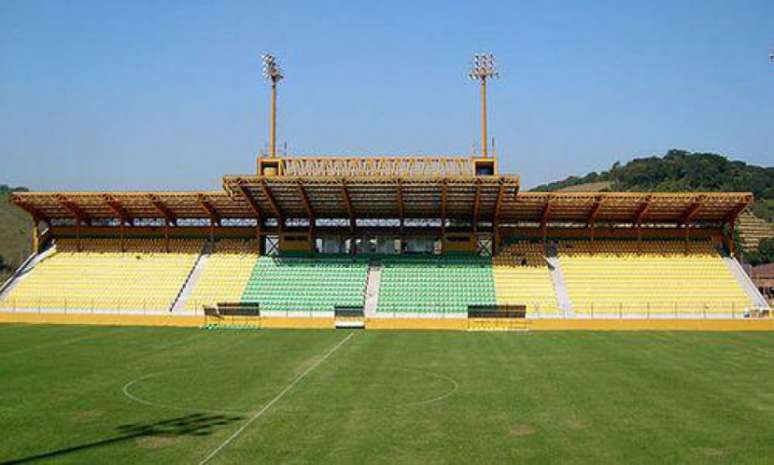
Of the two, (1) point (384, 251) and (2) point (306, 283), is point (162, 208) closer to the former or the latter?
(2) point (306, 283)

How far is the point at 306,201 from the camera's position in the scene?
5356 cm

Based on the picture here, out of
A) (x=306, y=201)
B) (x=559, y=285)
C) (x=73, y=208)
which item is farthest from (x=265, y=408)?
(x=73, y=208)

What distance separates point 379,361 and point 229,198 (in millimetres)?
27327

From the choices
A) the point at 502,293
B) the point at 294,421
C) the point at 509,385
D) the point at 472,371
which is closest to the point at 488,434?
the point at 294,421

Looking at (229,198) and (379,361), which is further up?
(229,198)

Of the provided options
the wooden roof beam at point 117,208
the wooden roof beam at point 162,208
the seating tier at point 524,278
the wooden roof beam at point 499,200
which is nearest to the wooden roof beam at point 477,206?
the wooden roof beam at point 499,200

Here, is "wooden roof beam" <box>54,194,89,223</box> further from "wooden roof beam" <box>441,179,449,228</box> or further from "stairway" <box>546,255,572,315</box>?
"stairway" <box>546,255,572,315</box>

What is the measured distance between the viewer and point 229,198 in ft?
179

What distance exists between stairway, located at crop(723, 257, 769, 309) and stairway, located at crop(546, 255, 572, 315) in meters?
12.4

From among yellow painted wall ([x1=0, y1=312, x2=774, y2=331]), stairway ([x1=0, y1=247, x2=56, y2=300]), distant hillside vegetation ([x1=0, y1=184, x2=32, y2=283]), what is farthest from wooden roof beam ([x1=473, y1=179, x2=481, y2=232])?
distant hillside vegetation ([x1=0, y1=184, x2=32, y2=283])

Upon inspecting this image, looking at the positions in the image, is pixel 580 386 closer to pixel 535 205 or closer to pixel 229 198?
pixel 535 205

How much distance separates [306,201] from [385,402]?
33.1 meters

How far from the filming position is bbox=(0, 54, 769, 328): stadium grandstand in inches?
1966

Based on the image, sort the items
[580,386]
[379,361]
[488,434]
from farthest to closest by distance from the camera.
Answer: [379,361]
[580,386]
[488,434]
